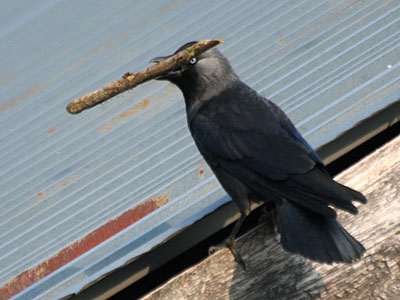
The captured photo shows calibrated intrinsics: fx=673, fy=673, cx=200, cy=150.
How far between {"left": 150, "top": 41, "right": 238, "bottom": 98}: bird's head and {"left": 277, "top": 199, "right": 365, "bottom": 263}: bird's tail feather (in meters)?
1.25

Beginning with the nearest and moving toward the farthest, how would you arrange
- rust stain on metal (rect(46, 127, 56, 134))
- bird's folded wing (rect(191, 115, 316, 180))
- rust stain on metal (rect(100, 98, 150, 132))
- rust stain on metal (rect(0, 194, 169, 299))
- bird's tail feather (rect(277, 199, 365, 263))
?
bird's tail feather (rect(277, 199, 365, 263))
rust stain on metal (rect(0, 194, 169, 299))
bird's folded wing (rect(191, 115, 316, 180))
rust stain on metal (rect(100, 98, 150, 132))
rust stain on metal (rect(46, 127, 56, 134))

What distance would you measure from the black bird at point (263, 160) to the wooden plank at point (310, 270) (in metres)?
0.09

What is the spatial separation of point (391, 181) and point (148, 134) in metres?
1.27

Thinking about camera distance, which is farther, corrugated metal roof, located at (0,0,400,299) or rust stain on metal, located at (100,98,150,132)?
rust stain on metal, located at (100,98,150,132)

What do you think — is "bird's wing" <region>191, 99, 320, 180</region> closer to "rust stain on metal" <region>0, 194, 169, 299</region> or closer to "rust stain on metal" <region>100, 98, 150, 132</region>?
"rust stain on metal" <region>100, 98, 150, 132</region>

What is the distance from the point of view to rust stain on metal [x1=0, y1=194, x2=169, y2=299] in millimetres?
2879

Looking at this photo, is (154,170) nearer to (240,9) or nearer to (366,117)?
(366,117)

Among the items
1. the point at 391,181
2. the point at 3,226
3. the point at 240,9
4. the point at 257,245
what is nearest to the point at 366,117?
the point at 391,181

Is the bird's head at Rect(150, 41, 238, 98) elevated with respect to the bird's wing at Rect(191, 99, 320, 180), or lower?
elevated

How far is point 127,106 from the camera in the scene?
12.1ft

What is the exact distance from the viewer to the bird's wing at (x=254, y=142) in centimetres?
304

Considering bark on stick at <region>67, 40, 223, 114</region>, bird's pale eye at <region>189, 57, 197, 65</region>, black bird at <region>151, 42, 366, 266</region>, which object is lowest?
black bird at <region>151, 42, 366, 266</region>

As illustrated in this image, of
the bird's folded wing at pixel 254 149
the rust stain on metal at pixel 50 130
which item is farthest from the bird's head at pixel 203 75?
the rust stain on metal at pixel 50 130

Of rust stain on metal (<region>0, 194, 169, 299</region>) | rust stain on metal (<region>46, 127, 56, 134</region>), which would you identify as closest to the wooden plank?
rust stain on metal (<region>0, 194, 169, 299</region>)
